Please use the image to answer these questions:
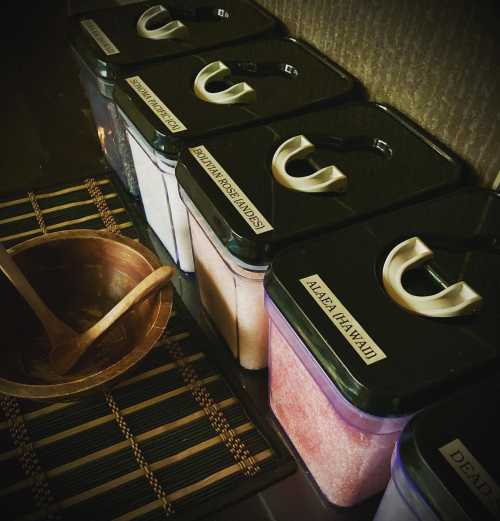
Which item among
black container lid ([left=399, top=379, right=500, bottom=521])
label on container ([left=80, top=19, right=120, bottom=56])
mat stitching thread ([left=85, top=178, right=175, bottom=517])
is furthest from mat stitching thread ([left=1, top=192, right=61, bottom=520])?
label on container ([left=80, top=19, right=120, bottom=56])

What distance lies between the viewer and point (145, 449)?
0.69 metres

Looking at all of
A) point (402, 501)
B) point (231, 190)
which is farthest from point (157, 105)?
point (402, 501)

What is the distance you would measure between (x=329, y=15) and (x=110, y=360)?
0.65 m

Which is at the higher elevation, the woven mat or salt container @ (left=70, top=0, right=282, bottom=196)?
salt container @ (left=70, top=0, right=282, bottom=196)

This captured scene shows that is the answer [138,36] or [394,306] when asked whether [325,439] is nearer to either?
[394,306]

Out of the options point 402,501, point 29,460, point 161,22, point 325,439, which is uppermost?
point 161,22

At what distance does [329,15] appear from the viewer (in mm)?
873

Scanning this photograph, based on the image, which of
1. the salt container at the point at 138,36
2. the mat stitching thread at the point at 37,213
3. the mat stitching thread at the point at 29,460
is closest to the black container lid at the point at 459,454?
the mat stitching thread at the point at 29,460

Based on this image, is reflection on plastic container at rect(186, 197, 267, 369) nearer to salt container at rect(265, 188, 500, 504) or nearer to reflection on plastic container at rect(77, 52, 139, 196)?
salt container at rect(265, 188, 500, 504)

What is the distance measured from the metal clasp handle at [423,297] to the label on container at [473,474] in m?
0.15

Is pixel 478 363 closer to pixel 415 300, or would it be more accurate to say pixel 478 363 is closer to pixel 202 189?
pixel 415 300

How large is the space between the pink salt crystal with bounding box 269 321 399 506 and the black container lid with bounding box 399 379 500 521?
3.8 inches

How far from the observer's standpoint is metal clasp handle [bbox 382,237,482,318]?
50 cm

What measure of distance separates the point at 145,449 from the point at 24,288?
0.27m
